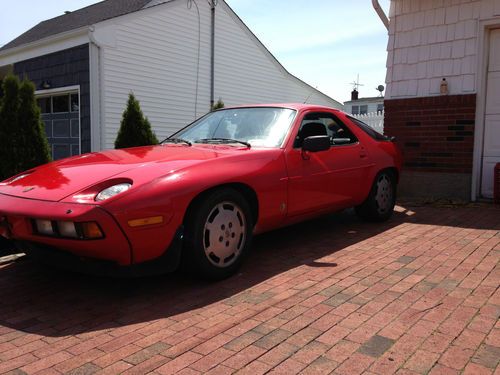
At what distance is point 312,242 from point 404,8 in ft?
16.2

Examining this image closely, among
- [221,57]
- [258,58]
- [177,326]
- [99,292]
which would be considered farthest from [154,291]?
[258,58]

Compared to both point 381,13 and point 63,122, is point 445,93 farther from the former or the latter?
point 63,122

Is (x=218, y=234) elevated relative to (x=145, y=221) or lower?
lower

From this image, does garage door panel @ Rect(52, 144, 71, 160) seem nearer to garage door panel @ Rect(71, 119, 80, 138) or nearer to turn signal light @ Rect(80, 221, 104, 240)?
garage door panel @ Rect(71, 119, 80, 138)

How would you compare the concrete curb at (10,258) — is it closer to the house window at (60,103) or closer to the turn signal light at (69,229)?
the turn signal light at (69,229)

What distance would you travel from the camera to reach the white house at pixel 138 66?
12188mm

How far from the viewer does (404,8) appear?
7.70 meters

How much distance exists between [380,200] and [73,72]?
984 cm

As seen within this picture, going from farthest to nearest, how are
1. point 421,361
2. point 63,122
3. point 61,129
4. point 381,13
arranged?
point 61,129, point 63,122, point 381,13, point 421,361

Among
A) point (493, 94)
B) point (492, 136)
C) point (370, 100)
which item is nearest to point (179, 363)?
point (492, 136)

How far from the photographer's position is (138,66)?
43.0 ft

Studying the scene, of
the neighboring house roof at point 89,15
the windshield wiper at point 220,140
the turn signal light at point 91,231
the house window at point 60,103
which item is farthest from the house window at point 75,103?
the turn signal light at point 91,231

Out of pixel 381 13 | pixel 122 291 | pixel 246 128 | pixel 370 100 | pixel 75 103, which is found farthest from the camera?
pixel 370 100

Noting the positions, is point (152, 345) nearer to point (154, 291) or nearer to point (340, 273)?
point (154, 291)
